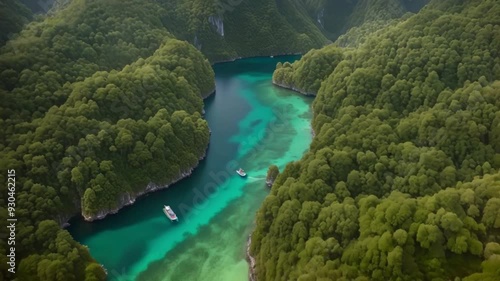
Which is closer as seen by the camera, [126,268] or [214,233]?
[126,268]

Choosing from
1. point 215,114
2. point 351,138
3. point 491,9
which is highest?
point 491,9

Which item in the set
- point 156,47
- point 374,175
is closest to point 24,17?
point 156,47

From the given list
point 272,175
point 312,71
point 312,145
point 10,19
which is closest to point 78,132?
point 272,175

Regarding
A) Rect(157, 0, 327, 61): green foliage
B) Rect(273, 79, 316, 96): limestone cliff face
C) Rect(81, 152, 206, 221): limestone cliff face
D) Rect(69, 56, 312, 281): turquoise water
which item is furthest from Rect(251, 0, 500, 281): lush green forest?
Rect(157, 0, 327, 61): green foliage

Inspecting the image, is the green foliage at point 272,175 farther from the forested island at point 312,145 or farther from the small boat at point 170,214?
the small boat at point 170,214

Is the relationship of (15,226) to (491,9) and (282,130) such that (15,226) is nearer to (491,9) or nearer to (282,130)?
(282,130)

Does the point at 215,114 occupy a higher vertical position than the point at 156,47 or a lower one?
lower
